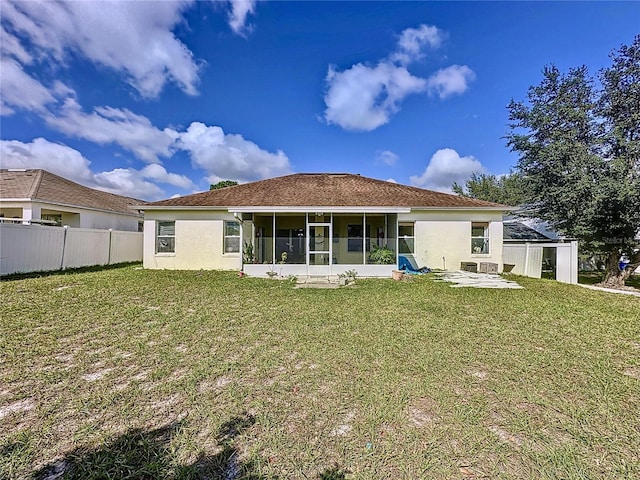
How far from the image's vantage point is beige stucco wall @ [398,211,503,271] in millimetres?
14742

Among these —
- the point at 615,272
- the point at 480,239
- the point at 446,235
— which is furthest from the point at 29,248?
the point at 615,272

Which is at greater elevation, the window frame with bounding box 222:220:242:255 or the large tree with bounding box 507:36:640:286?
the large tree with bounding box 507:36:640:286

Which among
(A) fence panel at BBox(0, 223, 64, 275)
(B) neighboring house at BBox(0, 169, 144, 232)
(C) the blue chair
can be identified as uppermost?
(B) neighboring house at BBox(0, 169, 144, 232)

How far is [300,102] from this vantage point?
691 inches

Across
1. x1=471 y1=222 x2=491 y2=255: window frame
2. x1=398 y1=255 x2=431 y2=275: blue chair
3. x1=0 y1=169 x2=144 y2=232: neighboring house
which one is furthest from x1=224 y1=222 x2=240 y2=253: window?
x1=471 y1=222 x2=491 y2=255: window frame

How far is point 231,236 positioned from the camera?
1452cm

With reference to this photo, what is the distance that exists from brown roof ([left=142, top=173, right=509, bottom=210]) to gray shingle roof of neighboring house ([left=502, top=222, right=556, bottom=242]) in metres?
7.07

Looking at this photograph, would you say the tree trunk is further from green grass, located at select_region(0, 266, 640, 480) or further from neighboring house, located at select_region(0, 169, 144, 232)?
neighboring house, located at select_region(0, 169, 144, 232)

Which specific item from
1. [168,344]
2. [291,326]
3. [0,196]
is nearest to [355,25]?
[291,326]

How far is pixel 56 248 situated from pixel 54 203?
560 cm

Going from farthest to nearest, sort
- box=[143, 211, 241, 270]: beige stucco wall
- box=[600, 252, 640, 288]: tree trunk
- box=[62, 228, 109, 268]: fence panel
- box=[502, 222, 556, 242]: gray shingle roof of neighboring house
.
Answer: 1. box=[502, 222, 556, 242]: gray shingle roof of neighboring house
2. box=[143, 211, 241, 270]: beige stucco wall
3. box=[62, 228, 109, 268]: fence panel
4. box=[600, 252, 640, 288]: tree trunk

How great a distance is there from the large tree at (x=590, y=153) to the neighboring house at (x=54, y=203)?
19.4 m

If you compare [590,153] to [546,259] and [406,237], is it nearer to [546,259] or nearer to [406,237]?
[546,259]

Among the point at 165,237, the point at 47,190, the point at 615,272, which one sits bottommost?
the point at 615,272
